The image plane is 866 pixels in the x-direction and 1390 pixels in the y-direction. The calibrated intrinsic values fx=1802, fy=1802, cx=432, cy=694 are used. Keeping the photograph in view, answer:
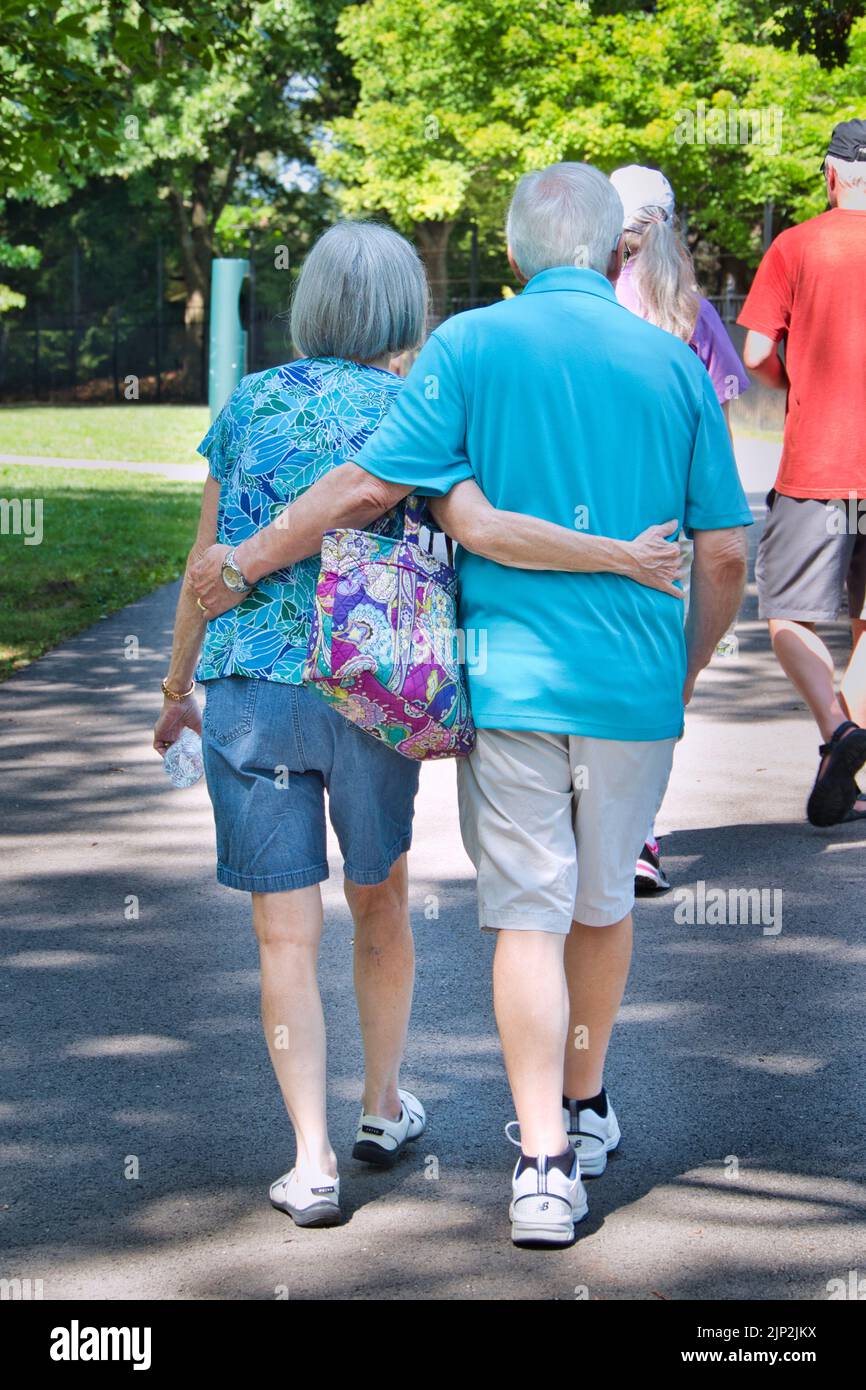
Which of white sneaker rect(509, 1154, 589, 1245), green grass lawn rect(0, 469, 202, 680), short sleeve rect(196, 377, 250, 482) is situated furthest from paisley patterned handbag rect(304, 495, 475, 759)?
green grass lawn rect(0, 469, 202, 680)

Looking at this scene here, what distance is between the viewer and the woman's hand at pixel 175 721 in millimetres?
3734

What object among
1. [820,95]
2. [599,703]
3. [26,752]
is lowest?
[26,752]

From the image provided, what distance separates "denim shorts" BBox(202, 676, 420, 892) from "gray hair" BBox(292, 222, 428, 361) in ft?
2.21

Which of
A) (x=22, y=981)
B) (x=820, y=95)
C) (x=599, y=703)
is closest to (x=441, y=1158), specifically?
(x=599, y=703)

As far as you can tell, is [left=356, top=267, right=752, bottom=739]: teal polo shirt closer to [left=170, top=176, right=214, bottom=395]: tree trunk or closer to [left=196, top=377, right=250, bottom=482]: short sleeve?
[left=196, top=377, right=250, bottom=482]: short sleeve

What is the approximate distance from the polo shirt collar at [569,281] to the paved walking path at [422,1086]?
5.70ft

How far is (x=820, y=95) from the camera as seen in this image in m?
30.2

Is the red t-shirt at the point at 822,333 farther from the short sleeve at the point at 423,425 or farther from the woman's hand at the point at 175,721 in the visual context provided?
the short sleeve at the point at 423,425

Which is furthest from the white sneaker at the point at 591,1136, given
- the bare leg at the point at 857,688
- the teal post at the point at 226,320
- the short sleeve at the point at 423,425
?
the teal post at the point at 226,320

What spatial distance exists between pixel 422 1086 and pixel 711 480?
1.57 metres

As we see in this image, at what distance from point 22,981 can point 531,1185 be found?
1.94m

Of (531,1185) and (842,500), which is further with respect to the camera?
(842,500)

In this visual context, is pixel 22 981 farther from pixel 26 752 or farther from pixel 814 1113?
pixel 26 752

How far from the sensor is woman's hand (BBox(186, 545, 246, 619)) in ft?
11.1
